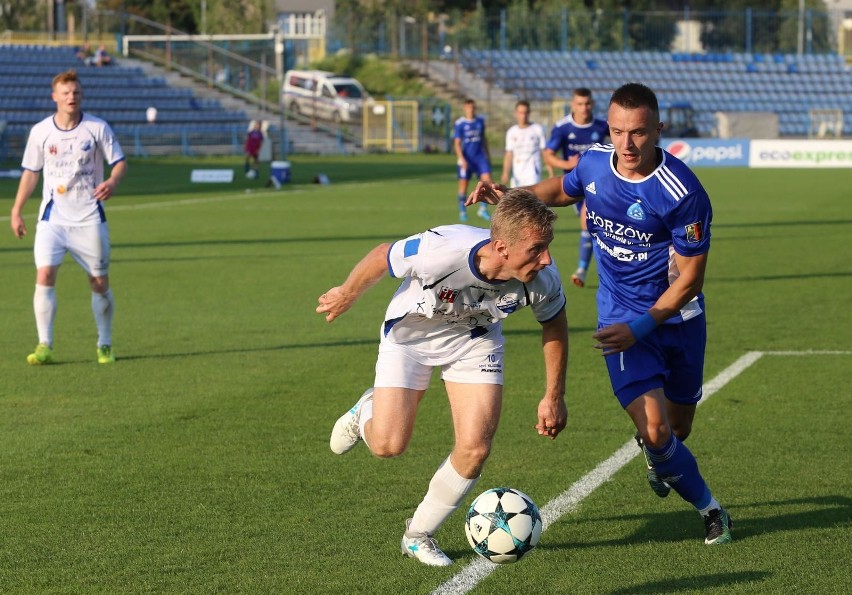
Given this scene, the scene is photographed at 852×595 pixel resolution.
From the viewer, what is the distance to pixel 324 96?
187 ft

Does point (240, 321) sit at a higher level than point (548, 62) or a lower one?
lower

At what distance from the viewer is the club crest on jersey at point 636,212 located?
5.93m

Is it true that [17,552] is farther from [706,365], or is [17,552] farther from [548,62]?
[548,62]

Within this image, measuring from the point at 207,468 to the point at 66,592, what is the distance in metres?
2.05

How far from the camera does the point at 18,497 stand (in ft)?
22.2

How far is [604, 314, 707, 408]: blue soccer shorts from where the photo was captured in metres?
6.01

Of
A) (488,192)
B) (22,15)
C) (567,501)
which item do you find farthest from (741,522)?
(22,15)

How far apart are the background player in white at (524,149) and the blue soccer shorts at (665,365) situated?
16.7 m

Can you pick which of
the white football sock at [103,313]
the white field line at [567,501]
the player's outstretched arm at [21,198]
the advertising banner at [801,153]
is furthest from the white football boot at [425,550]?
the advertising banner at [801,153]

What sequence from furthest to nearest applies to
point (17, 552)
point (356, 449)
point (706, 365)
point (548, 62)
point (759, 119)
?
point (548, 62) < point (759, 119) < point (706, 365) < point (356, 449) < point (17, 552)

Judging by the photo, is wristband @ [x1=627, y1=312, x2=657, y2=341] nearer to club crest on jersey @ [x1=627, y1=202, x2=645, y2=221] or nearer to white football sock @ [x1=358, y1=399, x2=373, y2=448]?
club crest on jersey @ [x1=627, y1=202, x2=645, y2=221]

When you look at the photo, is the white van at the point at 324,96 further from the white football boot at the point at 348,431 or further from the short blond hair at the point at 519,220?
the short blond hair at the point at 519,220

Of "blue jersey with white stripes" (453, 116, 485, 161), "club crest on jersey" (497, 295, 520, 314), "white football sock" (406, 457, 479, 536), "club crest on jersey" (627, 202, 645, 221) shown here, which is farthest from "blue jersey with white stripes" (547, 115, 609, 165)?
"white football sock" (406, 457, 479, 536)

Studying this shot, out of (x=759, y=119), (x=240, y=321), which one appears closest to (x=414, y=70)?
(x=759, y=119)
